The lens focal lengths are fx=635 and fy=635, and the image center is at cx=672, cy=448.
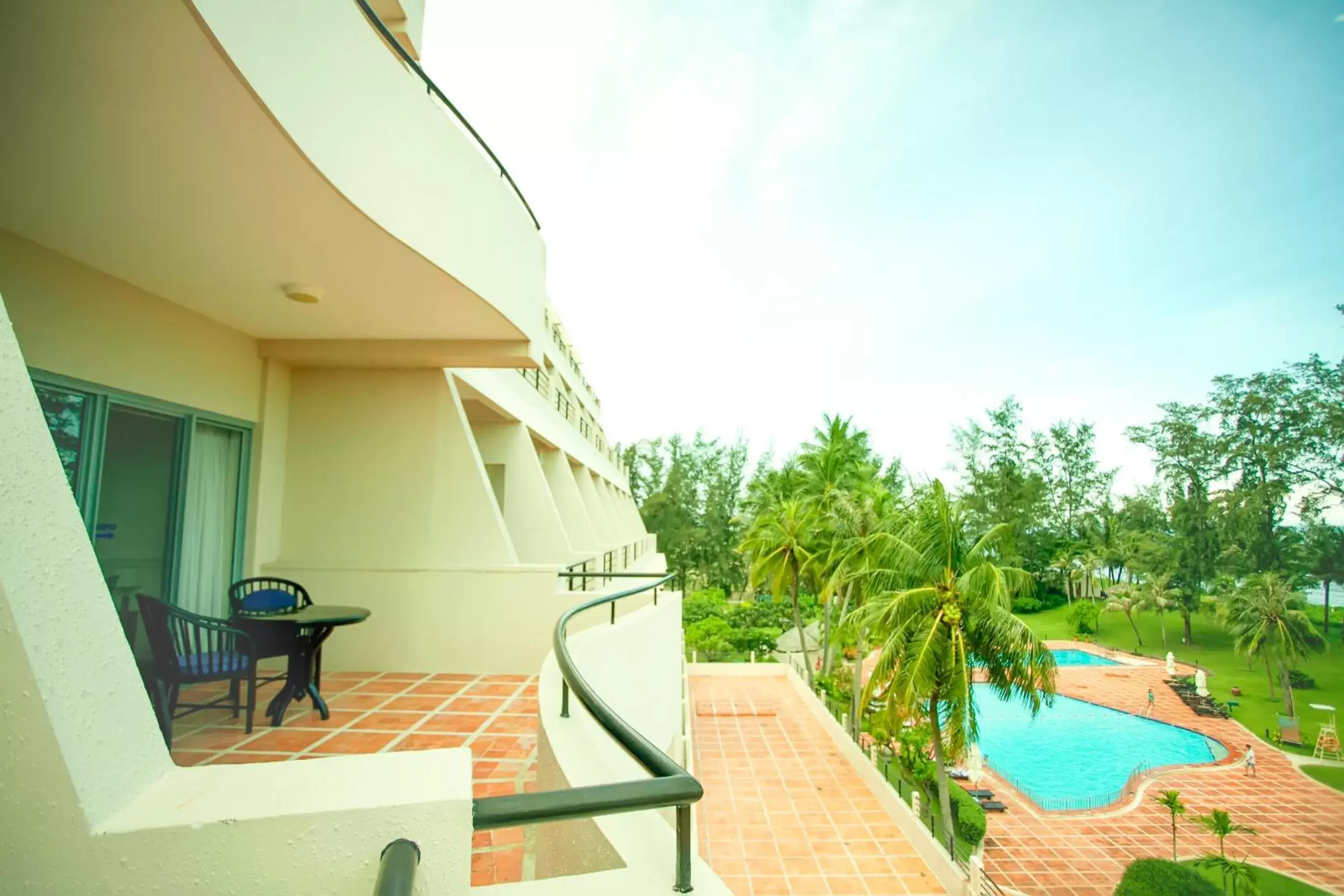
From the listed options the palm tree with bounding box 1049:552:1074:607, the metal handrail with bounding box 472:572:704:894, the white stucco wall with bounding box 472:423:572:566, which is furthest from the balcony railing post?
the palm tree with bounding box 1049:552:1074:607

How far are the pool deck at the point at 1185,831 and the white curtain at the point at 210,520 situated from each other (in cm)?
1825

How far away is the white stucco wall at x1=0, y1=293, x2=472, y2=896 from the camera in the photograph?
1.29 meters

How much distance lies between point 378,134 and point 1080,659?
49.6 metres

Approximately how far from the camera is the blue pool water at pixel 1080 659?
133ft

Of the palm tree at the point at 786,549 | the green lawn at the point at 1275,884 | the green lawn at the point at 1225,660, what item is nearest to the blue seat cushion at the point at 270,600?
the palm tree at the point at 786,549

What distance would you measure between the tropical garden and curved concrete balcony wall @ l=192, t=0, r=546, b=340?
12454 mm

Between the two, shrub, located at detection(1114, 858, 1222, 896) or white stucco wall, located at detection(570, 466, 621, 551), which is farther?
white stucco wall, located at detection(570, 466, 621, 551)

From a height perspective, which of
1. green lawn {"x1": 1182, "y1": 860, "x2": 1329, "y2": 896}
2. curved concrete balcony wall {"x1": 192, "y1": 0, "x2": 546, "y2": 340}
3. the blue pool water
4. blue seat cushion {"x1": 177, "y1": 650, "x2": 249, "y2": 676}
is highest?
curved concrete balcony wall {"x1": 192, "y1": 0, "x2": 546, "y2": 340}

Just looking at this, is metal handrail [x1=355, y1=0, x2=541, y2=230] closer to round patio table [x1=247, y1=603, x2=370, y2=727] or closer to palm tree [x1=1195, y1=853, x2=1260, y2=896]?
round patio table [x1=247, y1=603, x2=370, y2=727]

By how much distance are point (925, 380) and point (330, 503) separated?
81.1 metres

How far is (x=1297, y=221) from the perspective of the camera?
197 feet

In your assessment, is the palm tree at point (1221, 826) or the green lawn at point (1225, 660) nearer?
the palm tree at point (1221, 826)

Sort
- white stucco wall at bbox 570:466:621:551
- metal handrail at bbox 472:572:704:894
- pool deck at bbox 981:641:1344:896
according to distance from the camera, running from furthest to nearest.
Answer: white stucco wall at bbox 570:466:621:551 → pool deck at bbox 981:641:1344:896 → metal handrail at bbox 472:572:704:894

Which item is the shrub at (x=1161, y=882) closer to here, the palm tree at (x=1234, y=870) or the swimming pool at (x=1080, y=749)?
the palm tree at (x=1234, y=870)
